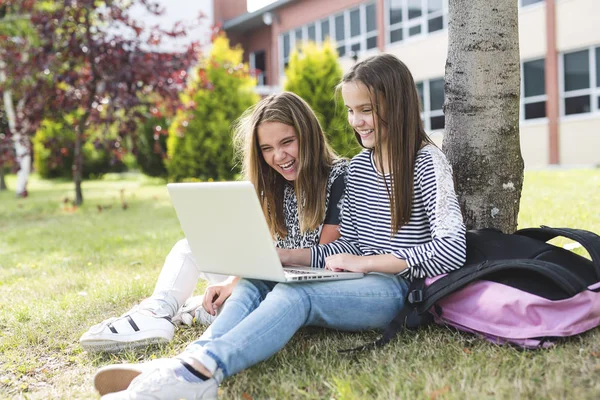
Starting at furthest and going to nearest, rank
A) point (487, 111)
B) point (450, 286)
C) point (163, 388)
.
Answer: point (487, 111) → point (450, 286) → point (163, 388)

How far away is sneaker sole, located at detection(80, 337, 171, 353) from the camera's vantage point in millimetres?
2512

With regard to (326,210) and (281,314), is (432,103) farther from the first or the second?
(281,314)

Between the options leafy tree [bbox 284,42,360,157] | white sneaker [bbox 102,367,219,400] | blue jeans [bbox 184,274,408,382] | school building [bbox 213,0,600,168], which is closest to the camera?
white sneaker [bbox 102,367,219,400]

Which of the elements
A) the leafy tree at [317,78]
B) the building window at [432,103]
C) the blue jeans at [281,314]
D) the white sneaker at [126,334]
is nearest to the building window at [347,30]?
the building window at [432,103]

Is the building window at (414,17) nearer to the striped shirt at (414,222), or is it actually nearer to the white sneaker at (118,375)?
the striped shirt at (414,222)

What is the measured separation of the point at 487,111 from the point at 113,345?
1.97 meters

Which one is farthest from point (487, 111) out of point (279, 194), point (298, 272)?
point (298, 272)

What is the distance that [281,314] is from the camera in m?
2.10

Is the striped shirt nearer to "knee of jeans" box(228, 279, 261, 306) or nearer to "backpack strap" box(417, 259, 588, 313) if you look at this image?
"backpack strap" box(417, 259, 588, 313)

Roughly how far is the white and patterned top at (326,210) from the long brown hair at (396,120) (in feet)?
1.12

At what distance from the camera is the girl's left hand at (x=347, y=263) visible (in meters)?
2.36

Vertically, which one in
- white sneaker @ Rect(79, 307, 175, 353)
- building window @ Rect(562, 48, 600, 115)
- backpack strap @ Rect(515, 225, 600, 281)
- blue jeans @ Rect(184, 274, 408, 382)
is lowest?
white sneaker @ Rect(79, 307, 175, 353)

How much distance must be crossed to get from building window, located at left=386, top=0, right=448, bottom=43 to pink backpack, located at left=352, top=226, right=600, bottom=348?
13.9 meters

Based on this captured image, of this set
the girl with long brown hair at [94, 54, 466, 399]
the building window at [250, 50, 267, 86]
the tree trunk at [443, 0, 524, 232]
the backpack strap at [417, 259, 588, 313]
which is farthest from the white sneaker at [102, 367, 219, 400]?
the building window at [250, 50, 267, 86]
